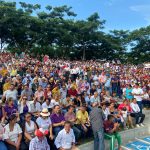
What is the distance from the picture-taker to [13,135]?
28.7ft

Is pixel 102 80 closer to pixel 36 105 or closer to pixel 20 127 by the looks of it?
pixel 36 105

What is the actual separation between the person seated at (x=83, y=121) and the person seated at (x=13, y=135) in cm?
268

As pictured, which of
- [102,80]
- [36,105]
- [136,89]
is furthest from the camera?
[102,80]

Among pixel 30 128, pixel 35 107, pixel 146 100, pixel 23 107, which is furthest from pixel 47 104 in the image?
A: pixel 146 100

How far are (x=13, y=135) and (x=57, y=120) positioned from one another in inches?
75.3

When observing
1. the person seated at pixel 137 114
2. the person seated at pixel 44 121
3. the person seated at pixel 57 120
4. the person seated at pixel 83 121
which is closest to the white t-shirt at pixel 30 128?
the person seated at pixel 44 121

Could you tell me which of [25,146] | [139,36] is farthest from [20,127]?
[139,36]

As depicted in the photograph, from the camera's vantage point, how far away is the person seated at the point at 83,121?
11086 millimetres

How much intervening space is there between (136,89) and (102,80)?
3.39 metres

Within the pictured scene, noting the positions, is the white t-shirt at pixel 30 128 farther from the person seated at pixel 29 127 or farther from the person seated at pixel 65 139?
the person seated at pixel 65 139

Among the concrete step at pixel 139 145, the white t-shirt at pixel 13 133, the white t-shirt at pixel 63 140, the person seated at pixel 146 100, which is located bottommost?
the concrete step at pixel 139 145

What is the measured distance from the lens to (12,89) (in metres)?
12.8

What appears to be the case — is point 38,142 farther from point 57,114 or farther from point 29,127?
point 57,114

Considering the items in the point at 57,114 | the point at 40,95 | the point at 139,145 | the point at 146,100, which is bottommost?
the point at 139,145
